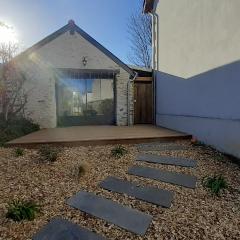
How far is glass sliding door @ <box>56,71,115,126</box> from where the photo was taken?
39.4 feet

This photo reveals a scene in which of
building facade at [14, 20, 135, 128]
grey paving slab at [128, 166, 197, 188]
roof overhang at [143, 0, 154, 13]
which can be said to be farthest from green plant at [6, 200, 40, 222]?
roof overhang at [143, 0, 154, 13]

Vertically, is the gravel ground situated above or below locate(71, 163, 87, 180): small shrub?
below

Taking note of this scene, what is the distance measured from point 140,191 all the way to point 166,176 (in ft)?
2.72

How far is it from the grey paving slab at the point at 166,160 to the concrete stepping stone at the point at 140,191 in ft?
4.29

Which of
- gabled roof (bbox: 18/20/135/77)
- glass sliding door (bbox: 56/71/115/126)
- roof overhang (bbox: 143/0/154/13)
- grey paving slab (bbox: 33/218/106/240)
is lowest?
grey paving slab (bbox: 33/218/106/240)

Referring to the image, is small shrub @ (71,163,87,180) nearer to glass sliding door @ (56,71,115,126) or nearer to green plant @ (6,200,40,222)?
green plant @ (6,200,40,222)

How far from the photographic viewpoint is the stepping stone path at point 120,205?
9.69 feet

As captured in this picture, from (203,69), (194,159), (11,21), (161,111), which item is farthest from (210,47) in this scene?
(11,21)

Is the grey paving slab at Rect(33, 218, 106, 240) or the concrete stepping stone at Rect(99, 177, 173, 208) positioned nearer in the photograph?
the grey paving slab at Rect(33, 218, 106, 240)

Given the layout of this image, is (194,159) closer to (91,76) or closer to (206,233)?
(206,233)

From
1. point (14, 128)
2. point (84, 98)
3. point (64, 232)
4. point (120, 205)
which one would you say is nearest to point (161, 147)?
point (120, 205)

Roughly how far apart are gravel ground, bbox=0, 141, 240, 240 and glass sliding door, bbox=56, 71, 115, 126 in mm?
6157

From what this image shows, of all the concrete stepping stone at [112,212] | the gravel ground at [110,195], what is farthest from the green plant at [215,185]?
the concrete stepping stone at [112,212]

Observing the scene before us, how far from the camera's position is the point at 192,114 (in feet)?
27.1
